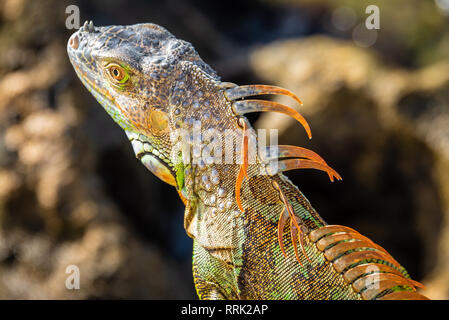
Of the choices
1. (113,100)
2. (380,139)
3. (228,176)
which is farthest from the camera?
(380,139)

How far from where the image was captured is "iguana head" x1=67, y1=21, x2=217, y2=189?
1973mm

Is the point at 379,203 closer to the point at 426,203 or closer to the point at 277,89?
the point at 426,203

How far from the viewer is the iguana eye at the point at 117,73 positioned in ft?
6.52

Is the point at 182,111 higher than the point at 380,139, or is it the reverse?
the point at 380,139

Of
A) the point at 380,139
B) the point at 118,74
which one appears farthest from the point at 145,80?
the point at 380,139

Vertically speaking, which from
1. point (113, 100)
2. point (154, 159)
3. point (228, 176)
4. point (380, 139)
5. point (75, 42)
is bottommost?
point (228, 176)

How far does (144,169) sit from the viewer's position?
5.48 m

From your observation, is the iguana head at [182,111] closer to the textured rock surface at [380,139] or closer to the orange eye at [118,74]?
the orange eye at [118,74]

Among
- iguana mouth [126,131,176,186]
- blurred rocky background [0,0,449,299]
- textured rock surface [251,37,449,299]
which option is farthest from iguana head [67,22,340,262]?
textured rock surface [251,37,449,299]

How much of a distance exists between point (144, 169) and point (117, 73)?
11.6 feet

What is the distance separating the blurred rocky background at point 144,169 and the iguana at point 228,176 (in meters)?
2.37

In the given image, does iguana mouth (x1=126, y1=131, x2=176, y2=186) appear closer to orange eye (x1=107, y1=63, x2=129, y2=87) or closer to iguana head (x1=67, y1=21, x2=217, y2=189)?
iguana head (x1=67, y1=21, x2=217, y2=189)

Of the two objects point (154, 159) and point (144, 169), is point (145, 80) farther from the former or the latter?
point (144, 169)
